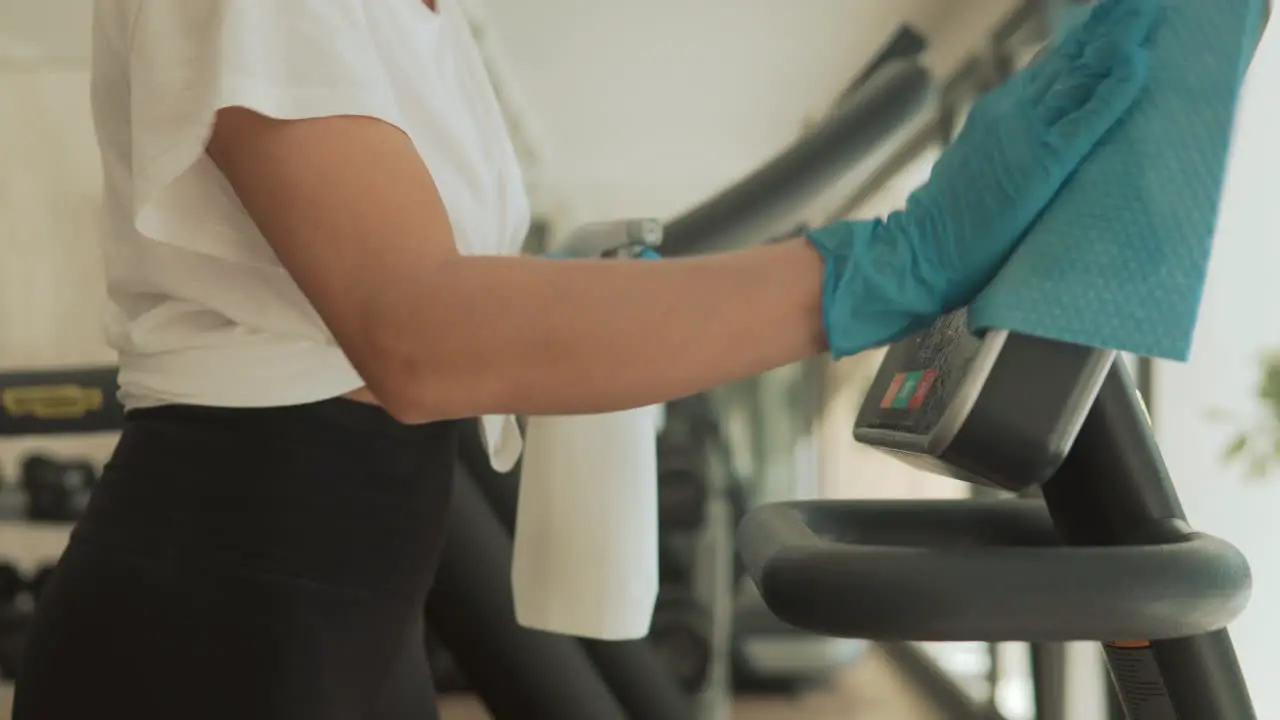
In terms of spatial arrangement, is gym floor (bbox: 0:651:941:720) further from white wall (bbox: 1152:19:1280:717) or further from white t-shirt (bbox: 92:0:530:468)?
white t-shirt (bbox: 92:0:530:468)

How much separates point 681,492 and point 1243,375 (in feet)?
4.48

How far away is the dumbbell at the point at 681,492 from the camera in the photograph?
252 cm

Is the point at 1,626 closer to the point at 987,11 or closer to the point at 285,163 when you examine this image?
the point at 285,163

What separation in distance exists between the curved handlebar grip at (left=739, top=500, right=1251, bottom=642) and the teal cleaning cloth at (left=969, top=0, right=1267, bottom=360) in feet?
0.34

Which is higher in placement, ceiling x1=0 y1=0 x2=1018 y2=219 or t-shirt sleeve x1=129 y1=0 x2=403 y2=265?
t-shirt sleeve x1=129 y1=0 x2=403 y2=265

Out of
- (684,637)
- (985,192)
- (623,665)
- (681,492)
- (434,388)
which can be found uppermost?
(985,192)

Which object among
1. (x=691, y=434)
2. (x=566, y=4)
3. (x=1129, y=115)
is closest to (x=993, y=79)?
(x=691, y=434)

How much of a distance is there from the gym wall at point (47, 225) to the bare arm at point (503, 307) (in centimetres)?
284

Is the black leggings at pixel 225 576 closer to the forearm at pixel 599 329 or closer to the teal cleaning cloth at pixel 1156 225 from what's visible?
the forearm at pixel 599 329

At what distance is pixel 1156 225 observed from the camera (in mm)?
432

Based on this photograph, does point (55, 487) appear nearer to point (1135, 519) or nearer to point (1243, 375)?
point (1135, 519)

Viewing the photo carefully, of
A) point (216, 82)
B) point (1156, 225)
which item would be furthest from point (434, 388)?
point (1156, 225)

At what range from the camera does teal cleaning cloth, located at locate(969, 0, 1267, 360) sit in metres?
0.43

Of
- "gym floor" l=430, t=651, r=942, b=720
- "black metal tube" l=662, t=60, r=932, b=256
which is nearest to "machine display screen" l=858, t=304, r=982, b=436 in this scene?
"black metal tube" l=662, t=60, r=932, b=256
